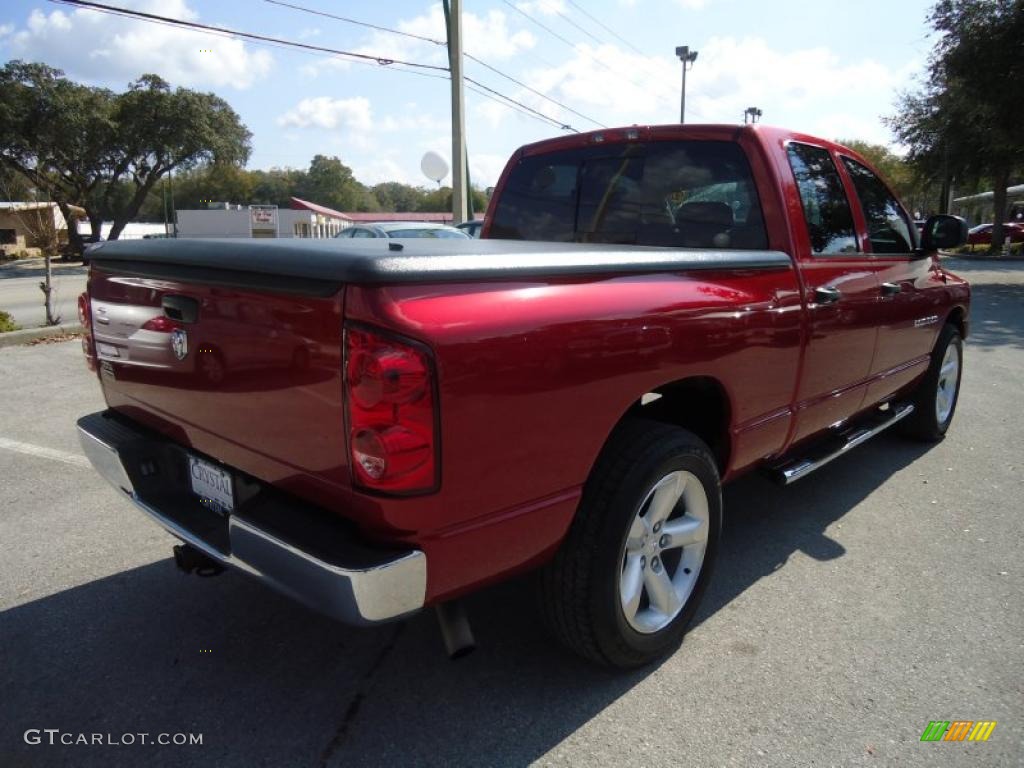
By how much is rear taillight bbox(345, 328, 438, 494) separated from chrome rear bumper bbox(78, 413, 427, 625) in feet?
0.62

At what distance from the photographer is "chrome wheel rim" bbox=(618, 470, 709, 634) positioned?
2.48 metres

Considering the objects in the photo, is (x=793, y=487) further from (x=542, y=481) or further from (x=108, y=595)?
(x=108, y=595)

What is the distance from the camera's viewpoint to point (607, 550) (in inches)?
89.9

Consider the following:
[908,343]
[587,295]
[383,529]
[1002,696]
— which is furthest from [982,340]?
[383,529]

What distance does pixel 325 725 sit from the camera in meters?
2.30

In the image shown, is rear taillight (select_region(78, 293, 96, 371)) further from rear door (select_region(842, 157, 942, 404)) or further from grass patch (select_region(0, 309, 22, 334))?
grass patch (select_region(0, 309, 22, 334))

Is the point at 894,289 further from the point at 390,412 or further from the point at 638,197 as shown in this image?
the point at 390,412

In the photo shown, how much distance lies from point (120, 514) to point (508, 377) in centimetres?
293

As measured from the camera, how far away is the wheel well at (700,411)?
281 cm

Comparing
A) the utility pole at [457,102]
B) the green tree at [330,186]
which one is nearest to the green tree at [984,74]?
the utility pole at [457,102]

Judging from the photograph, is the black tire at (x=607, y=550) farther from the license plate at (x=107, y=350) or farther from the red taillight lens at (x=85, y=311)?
the red taillight lens at (x=85, y=311)

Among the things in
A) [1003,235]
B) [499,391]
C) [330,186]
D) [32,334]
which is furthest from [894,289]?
[330,186]

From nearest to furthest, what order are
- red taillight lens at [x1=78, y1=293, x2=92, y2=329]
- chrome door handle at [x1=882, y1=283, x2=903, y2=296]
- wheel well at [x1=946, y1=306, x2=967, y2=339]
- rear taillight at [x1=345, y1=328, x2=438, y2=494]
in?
rear taillight at [x1=345, y1=328, x2=438, y2=494]
red taillight lens at [x1=78, y1=293, x2=92, y2=329]
chrome door handle at [x1=882, y1=283, x2=903, y2=296]
wheel well at [x1=946, y1=306, x2=967, y2=339]

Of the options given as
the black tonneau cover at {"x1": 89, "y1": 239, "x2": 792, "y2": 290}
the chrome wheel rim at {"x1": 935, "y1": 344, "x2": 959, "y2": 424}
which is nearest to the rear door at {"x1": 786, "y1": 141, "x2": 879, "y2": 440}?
the black tonneau cover at {"x1": 89, "y1": 239, "x2": 792, "y2": 290}
